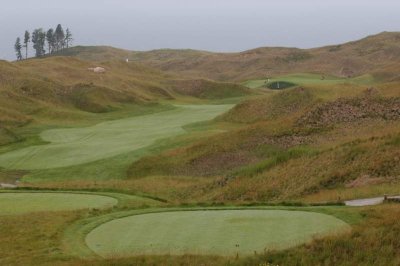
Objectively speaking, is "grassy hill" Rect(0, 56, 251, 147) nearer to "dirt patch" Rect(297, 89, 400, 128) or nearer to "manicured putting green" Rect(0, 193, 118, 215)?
"dirt patch" Rect(297, 89, 400, 128)

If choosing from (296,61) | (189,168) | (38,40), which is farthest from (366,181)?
(38,40)

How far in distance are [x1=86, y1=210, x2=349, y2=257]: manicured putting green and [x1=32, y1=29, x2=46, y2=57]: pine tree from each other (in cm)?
17932

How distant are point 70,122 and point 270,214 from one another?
4917cm

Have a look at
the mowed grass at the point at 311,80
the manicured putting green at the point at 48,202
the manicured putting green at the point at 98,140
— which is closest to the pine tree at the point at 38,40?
the mowed grass at the point at 311,80

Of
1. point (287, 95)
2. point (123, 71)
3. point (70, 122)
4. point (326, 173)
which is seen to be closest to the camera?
point (326, 173)

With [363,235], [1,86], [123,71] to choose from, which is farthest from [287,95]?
[123,71]

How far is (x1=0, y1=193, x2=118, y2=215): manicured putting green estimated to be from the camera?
2212cm

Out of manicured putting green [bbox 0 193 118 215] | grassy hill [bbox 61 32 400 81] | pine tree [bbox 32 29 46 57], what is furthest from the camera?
pine tree [bbox 32 29 46 57]

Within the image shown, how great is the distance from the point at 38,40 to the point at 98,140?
483 ft

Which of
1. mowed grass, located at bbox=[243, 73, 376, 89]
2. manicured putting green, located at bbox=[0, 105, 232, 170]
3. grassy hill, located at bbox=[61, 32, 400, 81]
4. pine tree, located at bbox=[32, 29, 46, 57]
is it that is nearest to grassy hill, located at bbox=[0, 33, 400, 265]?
manicured putting green, located at bbox=[0, 105, 232, 170]

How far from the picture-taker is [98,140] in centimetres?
5034

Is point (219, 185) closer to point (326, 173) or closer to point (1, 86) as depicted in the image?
point (326, 173)

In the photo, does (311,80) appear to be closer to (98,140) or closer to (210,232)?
(98,140)

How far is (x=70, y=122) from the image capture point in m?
63.6
